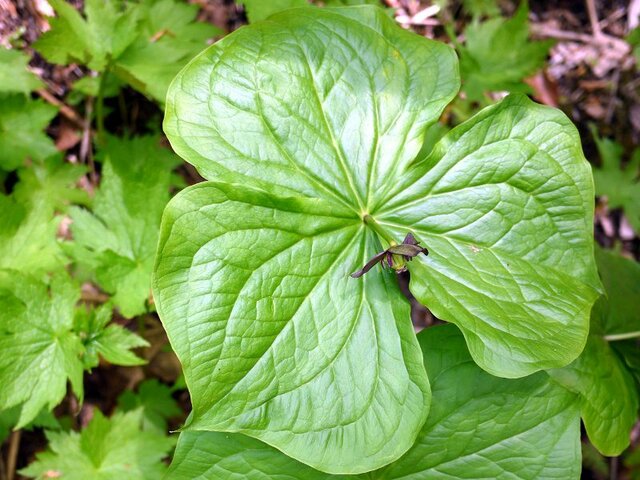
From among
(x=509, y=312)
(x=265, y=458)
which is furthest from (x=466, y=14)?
(x=265, y=458)

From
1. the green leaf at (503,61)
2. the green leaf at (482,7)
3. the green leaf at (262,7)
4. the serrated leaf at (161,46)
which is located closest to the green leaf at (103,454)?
the serrated leaf at (161,46)

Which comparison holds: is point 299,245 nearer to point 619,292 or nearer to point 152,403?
point 152,403

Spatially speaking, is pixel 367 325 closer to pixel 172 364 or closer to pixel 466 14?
pixel 172 364

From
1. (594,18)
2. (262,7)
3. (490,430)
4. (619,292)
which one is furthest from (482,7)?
(490,430)

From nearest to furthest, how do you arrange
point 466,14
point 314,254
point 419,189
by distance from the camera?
point 314,254
point 419,189
point 466,14

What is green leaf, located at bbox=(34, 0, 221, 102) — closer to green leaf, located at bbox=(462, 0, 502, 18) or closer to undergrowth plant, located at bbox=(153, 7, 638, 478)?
undergrowth plant, located at bbox=(153, 7, 638, 478)

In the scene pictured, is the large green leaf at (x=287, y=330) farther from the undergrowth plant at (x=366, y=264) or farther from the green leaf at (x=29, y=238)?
the green leaf at (x=29, y=238)

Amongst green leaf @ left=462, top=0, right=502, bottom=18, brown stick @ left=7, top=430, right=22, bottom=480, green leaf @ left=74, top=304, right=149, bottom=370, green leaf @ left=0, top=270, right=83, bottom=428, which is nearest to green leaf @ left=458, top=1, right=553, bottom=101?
green leaf @ left=462, top=0, right=502, bottom=18
